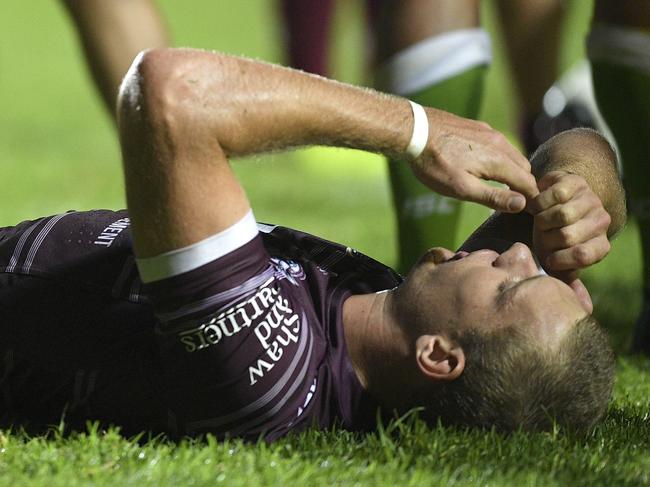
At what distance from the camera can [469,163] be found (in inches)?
76.8

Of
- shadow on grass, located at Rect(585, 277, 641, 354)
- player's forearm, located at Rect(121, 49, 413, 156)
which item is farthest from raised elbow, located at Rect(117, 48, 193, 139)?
shadow on grass, located at Rect(585, 277, 641, 354)

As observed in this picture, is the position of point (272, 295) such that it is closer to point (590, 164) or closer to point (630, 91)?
point (590, 164)

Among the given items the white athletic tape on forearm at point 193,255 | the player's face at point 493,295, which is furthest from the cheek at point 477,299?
the white athletic tape on forearm at point 193,255

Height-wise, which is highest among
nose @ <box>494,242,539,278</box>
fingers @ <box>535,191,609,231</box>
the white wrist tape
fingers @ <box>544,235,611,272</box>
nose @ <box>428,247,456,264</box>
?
the white wrist tape

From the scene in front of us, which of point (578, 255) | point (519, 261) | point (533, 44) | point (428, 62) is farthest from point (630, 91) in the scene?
point (533, 44)

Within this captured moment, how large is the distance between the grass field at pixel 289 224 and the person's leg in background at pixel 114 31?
691mm

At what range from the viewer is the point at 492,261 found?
6.61ft

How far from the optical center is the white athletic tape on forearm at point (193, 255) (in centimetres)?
179

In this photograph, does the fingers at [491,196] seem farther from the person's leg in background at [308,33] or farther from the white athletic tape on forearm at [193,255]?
the person's leg in background at [308,33]

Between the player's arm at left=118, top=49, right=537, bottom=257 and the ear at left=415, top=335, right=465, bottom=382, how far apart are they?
1.10 ft

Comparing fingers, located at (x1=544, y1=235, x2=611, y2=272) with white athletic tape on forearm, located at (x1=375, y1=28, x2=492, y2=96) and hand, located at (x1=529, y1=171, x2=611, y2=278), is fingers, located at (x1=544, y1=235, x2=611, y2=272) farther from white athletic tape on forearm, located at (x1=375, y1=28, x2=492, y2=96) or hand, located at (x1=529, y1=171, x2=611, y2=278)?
white athletic tape on forearm, located at (x1=375, y1=28, x2=492, y2=96)

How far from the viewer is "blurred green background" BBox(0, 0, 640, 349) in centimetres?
446

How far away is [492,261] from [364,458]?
1.38ft

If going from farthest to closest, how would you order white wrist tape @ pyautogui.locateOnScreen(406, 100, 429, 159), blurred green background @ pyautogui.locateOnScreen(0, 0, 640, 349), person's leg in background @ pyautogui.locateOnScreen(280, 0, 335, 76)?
person's leg in background @ pyautogui.locateOnScreen(280, 0, 335, 76)
blurred green background @ pyautogui.locateOnScreen(0, 0, 640, 349)
white wrist tape @ pyautogui.locateOnScreen(406, 100, 429, 159)
